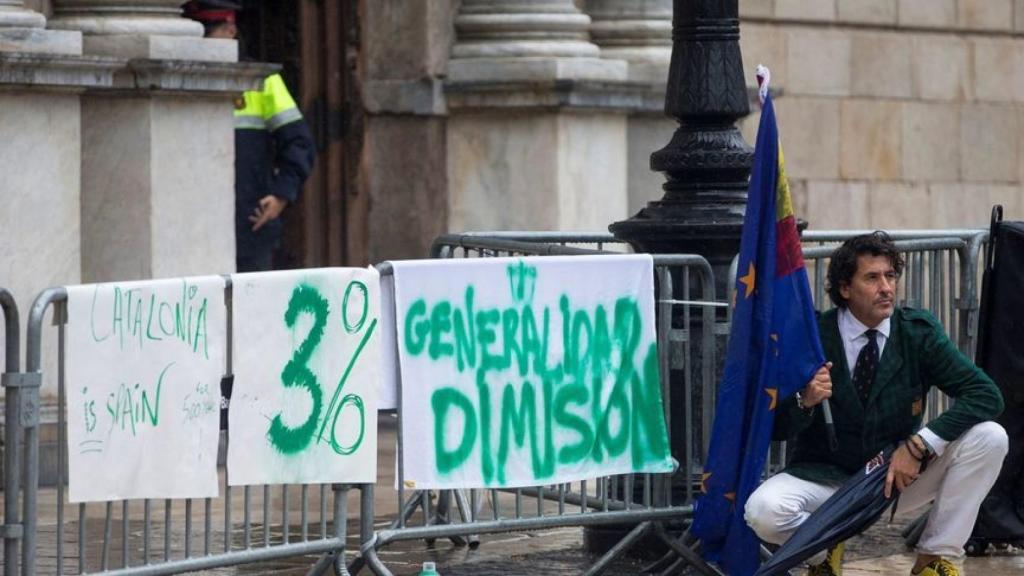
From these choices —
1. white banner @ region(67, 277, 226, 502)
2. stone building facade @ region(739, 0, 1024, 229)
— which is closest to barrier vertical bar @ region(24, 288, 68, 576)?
white banner @ region(67, 277, 226, 502)

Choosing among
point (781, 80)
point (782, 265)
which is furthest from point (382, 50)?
point (782, 265)

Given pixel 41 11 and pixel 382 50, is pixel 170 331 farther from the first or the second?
pixel 382 50

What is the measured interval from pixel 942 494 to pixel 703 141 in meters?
1.60

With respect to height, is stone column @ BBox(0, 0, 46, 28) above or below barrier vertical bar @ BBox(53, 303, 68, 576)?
above

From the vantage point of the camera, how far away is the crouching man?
7.55 m

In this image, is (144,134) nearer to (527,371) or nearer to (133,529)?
(133,529)

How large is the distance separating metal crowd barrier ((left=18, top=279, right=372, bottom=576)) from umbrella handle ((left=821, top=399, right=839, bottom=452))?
4.55 feet

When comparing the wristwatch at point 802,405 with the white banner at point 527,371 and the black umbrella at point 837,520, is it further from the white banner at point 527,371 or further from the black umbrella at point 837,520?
the white banner at point 527,371

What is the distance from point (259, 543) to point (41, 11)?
3.64m

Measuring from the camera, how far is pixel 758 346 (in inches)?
301

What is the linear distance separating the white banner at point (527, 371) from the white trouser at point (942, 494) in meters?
0.57

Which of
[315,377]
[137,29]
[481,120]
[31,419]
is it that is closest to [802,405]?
[315,377]

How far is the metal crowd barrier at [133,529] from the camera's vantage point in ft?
21.4

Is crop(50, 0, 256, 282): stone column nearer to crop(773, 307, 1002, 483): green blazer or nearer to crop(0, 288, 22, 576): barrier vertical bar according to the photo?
crop(773, 307, 1002, 483): green blazer
